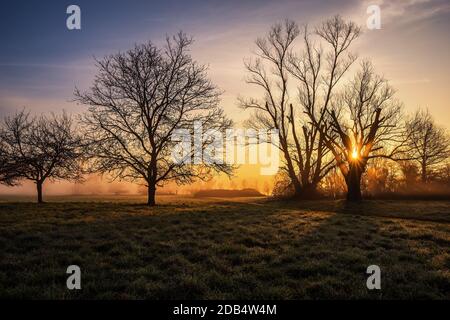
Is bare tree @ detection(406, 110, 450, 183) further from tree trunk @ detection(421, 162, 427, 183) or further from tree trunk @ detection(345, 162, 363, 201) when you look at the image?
tree trunk @ detection(345, 162, 363, 201)

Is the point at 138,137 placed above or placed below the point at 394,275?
above

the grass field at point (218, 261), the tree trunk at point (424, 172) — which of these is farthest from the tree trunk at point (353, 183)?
the tree trunk at point (424, 172)

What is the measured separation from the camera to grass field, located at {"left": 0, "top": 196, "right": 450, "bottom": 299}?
290 inches

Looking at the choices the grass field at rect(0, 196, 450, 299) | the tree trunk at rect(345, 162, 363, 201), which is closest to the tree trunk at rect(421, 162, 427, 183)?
the tree trunk at rect(345, 162, 363, 201)

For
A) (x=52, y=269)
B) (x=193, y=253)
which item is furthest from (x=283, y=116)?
→ (x=52, y=269)

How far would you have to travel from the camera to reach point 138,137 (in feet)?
96.1

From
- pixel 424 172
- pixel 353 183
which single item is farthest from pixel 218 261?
pixel 424 172

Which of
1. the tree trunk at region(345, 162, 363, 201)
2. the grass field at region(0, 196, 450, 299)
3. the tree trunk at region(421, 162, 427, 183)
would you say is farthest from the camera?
the tree trunk at region(421, 162, 427, 183)

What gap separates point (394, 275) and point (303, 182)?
34977 millimetres

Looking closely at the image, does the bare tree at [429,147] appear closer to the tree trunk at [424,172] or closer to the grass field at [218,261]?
the tree trunk at [424,172]

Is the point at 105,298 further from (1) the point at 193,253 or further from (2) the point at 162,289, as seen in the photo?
(1) the point at 193,253

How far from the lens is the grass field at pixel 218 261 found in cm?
737

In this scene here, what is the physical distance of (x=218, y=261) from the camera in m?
9.72

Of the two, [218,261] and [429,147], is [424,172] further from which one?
[218,261]
